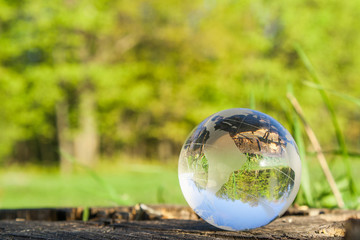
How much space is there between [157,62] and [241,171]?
17.1 metres

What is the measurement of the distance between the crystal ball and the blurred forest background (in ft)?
38.9

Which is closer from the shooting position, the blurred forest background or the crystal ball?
the crystal ball

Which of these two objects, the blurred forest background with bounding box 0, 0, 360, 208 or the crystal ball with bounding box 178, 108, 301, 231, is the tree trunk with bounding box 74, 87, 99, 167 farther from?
the crystal ball with bounding box 178, 108, 301, 231

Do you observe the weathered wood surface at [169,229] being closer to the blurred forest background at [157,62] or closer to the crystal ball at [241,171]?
the crystal ball at [241,171]

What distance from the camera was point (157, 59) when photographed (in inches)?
715

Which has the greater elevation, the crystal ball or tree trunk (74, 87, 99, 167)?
tree trunk (74, 87, 99, 167)

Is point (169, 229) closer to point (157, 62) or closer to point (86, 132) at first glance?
point (86, 132)

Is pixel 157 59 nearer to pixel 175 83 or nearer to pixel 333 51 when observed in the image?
pixel 175 83

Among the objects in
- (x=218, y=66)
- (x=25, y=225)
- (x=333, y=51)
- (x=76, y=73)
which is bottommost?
(x=25, y=225)

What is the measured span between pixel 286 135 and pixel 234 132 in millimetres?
193

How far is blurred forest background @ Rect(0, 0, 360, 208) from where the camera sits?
13.5m

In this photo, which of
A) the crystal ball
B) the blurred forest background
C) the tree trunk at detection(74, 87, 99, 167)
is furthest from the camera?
the tree trunk at detection(74, 87, 99, 167)

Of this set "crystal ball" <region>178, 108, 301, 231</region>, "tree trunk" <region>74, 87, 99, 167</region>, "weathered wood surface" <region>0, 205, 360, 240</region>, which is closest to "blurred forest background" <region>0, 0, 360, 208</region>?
"tree trunk" <region>74, 87, 99, 167</region>

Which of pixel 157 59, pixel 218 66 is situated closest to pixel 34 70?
pixel 157 59
